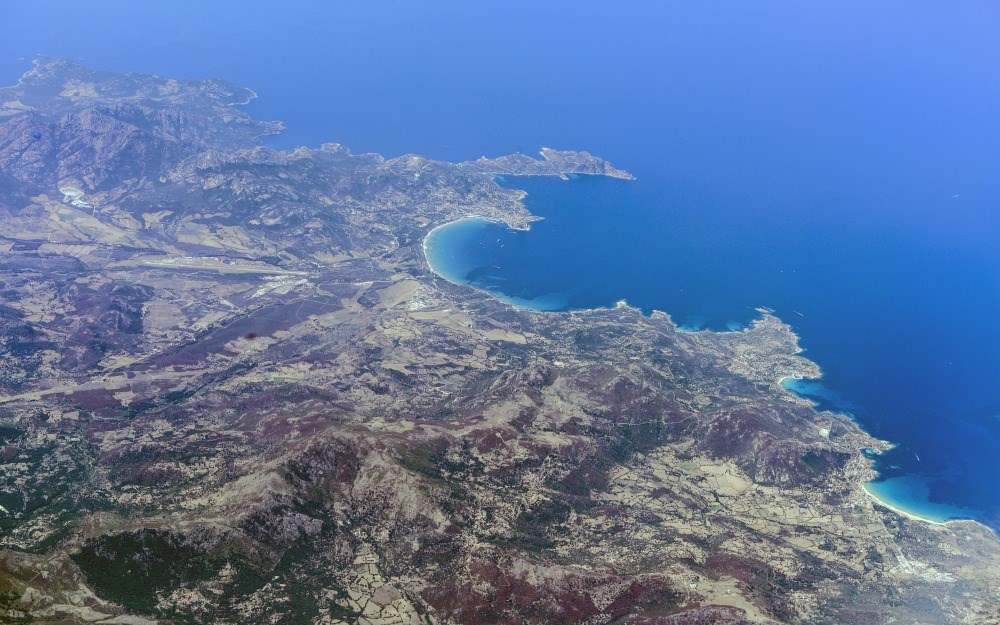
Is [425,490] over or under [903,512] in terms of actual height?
under

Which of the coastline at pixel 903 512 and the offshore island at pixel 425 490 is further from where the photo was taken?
the coastline at pixel 903 512

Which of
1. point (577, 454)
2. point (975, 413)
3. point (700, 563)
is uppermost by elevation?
point (975, 413)

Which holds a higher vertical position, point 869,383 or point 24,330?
point 869,383

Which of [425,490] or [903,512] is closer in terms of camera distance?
[425,490]

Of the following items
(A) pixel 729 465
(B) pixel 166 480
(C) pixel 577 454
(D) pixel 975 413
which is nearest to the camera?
(B) pixel 166 480

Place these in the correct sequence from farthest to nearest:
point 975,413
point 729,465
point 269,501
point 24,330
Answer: point 975,413 → point 24,330 → point 729,465 → point 269,501

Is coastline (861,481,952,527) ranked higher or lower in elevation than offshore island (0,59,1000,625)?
higher

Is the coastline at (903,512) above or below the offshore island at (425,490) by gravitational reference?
above

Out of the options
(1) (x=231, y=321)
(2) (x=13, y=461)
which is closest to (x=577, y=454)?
(2) (x=13, y=461)

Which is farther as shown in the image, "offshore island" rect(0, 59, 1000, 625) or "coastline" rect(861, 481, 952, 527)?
"coastline" rect(861, 481, 952, 527)

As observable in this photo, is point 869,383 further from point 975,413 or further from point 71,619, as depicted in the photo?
point 71,619

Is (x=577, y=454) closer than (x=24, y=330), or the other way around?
(x=577, y=454)
